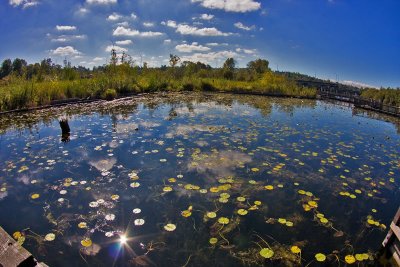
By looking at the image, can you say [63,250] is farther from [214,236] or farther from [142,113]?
[142,113]

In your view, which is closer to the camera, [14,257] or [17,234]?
[14,257]

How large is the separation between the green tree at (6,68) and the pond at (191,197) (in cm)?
6109

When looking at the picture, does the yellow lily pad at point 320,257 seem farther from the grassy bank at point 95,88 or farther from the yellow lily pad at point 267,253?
the grassy bank at point 95,88

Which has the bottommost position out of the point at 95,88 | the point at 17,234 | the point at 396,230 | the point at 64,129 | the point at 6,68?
the point at 17,234

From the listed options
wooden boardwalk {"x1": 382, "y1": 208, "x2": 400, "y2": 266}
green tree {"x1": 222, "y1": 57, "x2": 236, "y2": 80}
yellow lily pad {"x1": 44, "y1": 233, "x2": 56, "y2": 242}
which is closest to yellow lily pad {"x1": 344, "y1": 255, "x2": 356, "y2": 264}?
wooden boardwalk {"x1": 382, "y1": 208, "x2": 400, "y2": 266}

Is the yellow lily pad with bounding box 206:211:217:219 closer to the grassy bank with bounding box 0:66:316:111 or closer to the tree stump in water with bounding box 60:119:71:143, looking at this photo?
the tree stump in water with bounding box 60:119:71:143

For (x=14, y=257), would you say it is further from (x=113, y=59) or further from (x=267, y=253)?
(x=113, y=59)

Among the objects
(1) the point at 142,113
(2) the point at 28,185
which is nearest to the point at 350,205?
(2) the point at 28,185

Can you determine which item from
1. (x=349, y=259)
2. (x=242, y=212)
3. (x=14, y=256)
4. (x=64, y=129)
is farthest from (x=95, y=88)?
(x=349, y=259)

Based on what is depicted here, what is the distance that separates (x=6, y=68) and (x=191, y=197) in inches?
2788

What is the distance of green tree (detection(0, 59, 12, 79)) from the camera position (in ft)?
183

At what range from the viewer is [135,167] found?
529cm

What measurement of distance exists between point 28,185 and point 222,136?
509 centimetres

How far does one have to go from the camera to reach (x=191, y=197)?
4207mm
